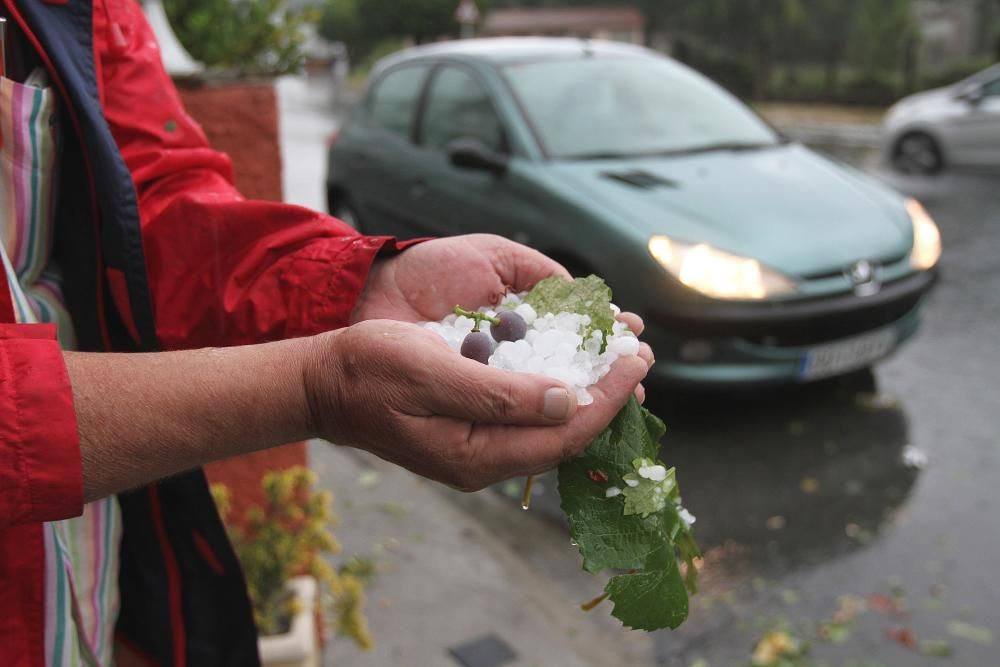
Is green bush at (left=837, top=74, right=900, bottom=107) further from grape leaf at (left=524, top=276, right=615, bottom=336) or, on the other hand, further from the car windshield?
grape leaf at (left=524, top=276, right=615, bottom=336)

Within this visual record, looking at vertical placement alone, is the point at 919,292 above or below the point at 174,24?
below

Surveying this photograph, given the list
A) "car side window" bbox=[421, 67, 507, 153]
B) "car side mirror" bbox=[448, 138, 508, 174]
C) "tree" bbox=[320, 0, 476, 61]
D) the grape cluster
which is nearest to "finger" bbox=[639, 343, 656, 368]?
the grape cluster

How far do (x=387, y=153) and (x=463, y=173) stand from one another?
93cm

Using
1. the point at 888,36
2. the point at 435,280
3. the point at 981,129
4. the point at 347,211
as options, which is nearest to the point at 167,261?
the point at 435,280

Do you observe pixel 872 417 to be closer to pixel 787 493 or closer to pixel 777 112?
pixel 787 493

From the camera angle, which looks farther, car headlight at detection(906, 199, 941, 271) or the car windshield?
the car windshield

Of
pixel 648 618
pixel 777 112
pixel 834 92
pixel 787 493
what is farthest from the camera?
pixel 834 92

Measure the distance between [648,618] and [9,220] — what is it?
107 cm

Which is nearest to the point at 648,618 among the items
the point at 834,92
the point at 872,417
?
the point at 872,417

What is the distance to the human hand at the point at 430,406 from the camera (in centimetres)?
112

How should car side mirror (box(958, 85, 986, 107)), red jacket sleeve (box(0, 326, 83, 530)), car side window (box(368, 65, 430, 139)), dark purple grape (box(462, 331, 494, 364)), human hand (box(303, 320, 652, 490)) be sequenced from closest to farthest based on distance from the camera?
red jacket sleeve (box(0, 326, 83, 530)) → human hand (box(303, 320, 652, 490)) → dark purple grape (box(462, 331, 494, 364)) → car side window (box(368, 65, 430, 139)) → car side mirror (box(958, 85, 986, 107))

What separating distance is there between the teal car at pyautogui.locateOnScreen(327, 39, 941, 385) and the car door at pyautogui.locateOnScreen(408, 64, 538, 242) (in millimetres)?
10

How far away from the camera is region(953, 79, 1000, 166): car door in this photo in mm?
11266

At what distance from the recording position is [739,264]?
4.08 metres
